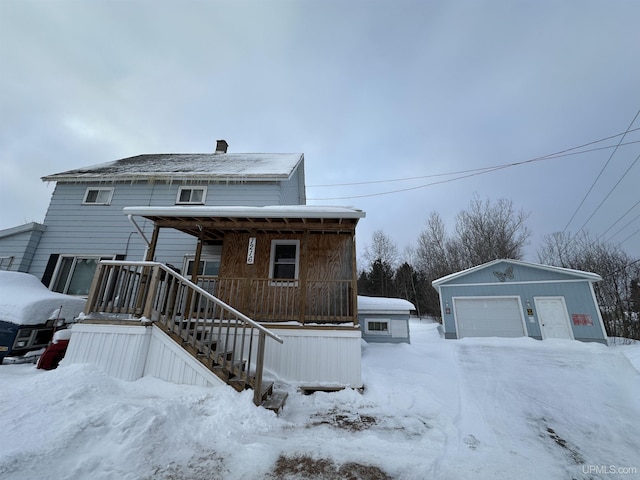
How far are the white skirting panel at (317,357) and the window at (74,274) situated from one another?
762cm

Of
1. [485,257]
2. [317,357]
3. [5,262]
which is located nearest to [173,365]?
[317,357]

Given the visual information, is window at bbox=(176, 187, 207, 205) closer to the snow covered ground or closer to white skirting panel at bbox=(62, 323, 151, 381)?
white skirting panel at bbox=(62, 323, 151, 381)

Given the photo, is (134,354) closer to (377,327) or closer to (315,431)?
(315,431)


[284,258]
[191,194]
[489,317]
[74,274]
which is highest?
[191,194]

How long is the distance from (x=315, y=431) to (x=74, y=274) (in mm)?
10251

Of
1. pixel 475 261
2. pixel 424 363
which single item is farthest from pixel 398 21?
pixel 475 261

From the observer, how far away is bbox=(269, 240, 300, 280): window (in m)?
7.57

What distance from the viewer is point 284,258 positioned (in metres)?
7.70

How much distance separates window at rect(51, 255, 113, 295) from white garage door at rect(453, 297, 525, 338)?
15.6 metres

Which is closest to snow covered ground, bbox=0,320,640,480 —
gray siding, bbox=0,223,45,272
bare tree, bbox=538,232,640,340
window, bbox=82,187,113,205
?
gray siding, bbox=0,223,45,272

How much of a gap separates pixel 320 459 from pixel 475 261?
24832 mm

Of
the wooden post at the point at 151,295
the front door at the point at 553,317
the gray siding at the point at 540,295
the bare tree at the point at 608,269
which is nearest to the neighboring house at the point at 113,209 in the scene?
the wooden post at the point at 151,295

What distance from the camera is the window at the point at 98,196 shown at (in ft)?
31.7

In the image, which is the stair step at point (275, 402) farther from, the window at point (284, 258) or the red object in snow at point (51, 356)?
the red object in snow at point (51, 356)
